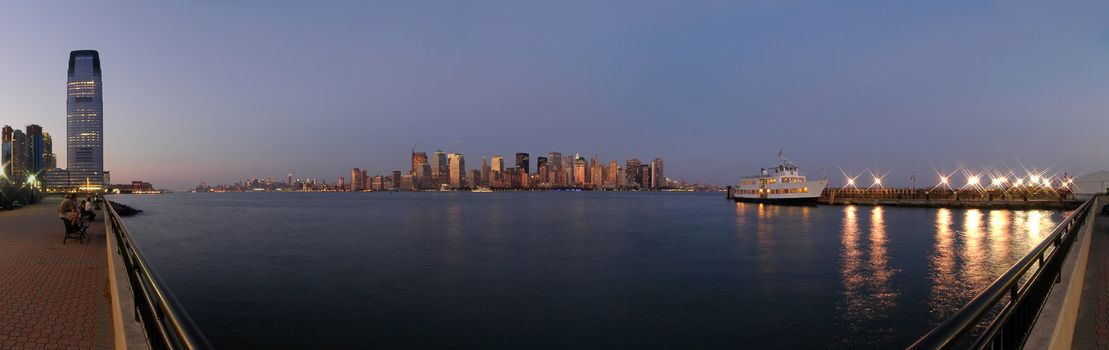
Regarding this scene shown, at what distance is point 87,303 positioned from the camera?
10055 mm

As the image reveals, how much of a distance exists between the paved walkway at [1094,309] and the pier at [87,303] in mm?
10485

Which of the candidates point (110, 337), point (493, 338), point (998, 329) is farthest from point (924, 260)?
point (110, 337)

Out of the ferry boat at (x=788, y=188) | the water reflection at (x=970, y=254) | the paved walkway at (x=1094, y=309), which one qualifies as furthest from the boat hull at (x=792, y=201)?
the paved walkway at (x=1094, y=309)

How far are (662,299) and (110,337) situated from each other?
46.0 ft

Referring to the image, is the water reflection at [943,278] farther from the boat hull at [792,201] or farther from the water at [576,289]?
the boat hull at [792,201]

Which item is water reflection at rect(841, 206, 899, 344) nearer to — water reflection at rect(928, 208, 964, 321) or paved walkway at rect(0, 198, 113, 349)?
water reflection at rect(928, 208, 964, 321)

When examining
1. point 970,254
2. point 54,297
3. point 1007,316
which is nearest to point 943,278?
point 970,254

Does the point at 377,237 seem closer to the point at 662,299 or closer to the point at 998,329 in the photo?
the point at 662,299

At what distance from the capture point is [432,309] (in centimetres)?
1645

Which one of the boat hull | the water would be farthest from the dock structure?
the water

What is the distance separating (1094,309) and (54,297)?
704 inches

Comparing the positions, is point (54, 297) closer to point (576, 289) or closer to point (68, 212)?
point (68, 212)

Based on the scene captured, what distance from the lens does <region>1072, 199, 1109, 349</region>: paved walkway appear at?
7664mm

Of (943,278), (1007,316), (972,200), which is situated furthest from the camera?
(972,200)
